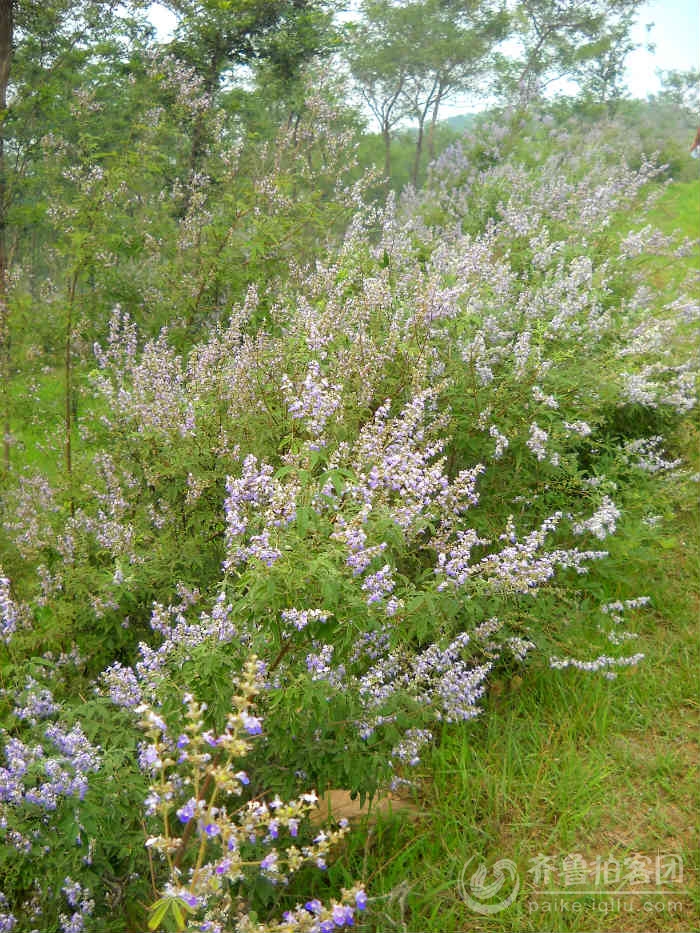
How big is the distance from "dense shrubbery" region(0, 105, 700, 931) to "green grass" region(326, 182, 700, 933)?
0.17 m

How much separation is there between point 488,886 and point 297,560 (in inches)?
63.2

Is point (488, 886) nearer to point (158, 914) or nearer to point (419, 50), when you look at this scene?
point (158, 914)

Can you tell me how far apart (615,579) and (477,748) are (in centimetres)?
163

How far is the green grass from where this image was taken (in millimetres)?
2781

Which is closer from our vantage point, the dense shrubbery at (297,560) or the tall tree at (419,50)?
the dense shrubbery at (297,560)

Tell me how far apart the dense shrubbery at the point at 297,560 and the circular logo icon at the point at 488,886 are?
19.7 inches

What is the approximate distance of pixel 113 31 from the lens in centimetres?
1115

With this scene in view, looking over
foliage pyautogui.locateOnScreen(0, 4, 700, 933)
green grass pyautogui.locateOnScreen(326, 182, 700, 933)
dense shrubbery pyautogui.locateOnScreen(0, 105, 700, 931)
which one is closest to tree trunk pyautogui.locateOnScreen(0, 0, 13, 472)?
foliage pyautogui.locateOnScreen(0, 4, 700, 933)

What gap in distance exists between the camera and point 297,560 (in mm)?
2410

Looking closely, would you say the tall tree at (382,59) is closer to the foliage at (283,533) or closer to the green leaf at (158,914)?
the foliage at (283,533)

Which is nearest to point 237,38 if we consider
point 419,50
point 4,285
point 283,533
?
point 4,285

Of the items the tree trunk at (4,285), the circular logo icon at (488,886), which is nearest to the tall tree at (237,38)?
the tree trunk at (4,285)

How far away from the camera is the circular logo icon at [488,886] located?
2.80m

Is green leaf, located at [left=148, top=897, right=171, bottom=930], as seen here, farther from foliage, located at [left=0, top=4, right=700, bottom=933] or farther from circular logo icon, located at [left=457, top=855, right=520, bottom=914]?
circular logo icon, located at [left=457, top=855, right=520, bottom=914]
